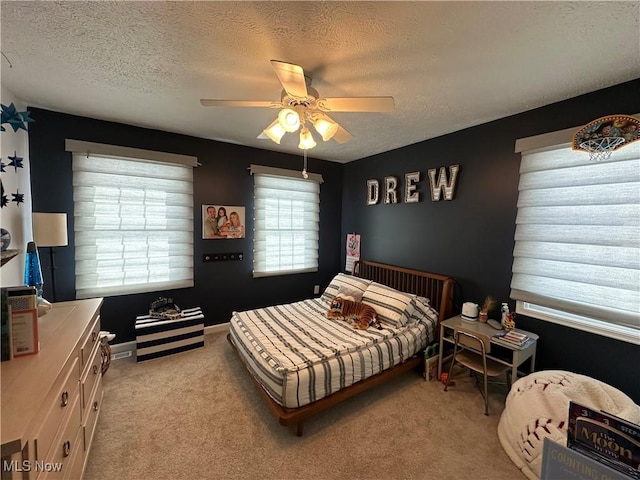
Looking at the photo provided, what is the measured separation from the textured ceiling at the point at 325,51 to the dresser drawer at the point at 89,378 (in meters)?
2.04

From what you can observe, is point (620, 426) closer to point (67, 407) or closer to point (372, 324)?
point (372, 324)

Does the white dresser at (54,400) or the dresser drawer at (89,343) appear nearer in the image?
the white dresser at (54,400)

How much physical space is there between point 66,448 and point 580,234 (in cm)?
364

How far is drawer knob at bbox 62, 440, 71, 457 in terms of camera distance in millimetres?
1228

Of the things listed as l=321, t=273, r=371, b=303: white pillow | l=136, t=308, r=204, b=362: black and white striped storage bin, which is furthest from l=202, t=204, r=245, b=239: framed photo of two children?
l=321, t=273, r=371, b=303: white pillow

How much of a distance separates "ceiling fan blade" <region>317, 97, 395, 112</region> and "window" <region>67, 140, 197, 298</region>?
234 centimetres

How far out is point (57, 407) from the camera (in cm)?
116

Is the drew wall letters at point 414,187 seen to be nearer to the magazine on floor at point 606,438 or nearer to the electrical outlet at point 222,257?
the electrical outlet at point 222,257

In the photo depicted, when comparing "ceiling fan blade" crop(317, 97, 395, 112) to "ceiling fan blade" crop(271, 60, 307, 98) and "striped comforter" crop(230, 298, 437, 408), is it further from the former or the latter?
"striped comforter" crop(230, 298, 437, 408)

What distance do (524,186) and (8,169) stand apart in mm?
4454

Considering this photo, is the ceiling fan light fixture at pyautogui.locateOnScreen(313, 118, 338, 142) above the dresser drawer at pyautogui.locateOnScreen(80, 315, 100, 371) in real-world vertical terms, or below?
above

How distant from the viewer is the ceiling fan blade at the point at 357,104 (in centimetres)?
162

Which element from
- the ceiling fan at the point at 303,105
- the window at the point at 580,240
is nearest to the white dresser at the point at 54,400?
the ceiling fan at the point at 303,105

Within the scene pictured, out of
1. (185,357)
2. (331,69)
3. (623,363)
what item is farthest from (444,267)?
(185,357)
